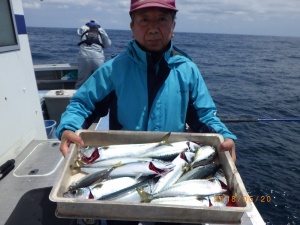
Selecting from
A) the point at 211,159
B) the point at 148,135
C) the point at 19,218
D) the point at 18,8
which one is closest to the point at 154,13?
the point at 148,135

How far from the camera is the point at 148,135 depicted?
2.48 m

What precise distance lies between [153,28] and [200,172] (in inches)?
52.9

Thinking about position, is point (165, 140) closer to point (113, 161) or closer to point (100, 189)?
point (113, 161)

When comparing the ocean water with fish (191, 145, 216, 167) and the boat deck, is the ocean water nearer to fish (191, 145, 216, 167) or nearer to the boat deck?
the boat deck

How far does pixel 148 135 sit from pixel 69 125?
2.35 feet

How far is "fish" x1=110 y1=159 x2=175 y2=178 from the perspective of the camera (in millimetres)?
2184

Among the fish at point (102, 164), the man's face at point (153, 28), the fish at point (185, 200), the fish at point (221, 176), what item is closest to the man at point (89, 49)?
the man's face at point (153, 28)

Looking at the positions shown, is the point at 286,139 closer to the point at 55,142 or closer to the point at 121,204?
the point at 55,142

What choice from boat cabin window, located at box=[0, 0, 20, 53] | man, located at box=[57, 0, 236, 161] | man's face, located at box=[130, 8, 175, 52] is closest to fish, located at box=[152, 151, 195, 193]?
man, located at box=[57, 0, 236, 161]

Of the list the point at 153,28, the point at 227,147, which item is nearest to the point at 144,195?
the point at 227,147

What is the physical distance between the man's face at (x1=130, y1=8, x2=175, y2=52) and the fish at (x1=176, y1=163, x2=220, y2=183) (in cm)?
117

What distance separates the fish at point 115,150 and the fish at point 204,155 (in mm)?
306

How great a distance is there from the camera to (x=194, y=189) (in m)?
2.03

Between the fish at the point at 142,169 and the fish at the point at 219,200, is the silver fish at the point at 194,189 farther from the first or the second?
the fish at the point at 142,169
